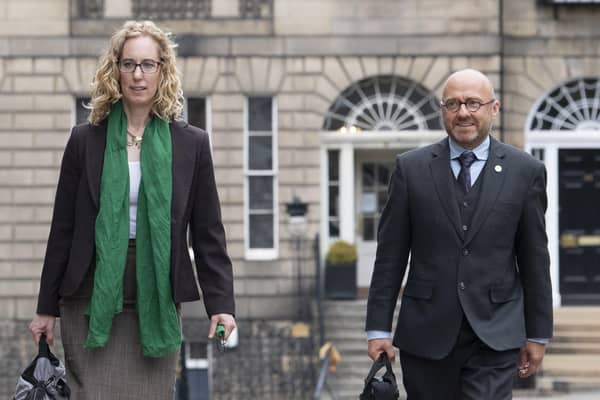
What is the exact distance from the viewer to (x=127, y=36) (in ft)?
19.3

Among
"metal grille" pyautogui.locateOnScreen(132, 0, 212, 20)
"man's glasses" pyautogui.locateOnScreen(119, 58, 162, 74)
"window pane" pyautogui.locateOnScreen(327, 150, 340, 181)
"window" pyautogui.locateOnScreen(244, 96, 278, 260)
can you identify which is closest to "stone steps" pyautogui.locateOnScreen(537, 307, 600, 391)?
"window pane" pyautogui.locateOnScreen(327, 150, 340, 181)

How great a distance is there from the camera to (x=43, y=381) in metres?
5.70

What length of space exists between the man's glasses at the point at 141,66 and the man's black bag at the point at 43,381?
1.21 meters

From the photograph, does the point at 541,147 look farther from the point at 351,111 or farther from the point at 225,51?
the point at 225,51

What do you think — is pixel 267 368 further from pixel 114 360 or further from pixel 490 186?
pixel 114 360

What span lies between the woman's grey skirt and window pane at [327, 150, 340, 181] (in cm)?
1638

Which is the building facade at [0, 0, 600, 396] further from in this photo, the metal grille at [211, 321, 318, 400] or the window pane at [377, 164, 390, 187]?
the metal grille at [211, 321, 318, 400]

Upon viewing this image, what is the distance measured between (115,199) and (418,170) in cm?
144

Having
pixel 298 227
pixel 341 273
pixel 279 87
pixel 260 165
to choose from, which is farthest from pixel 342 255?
pixel 279 87

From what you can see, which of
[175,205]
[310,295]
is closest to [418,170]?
[175,205]

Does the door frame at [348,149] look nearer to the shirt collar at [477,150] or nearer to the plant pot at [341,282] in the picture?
the plant pot at [341,282]

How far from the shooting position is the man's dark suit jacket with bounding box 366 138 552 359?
6.17 m

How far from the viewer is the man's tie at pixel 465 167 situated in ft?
20.8

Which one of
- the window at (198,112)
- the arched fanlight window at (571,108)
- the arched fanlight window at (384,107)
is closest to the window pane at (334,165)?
the arched fanlight window at (384,107)
